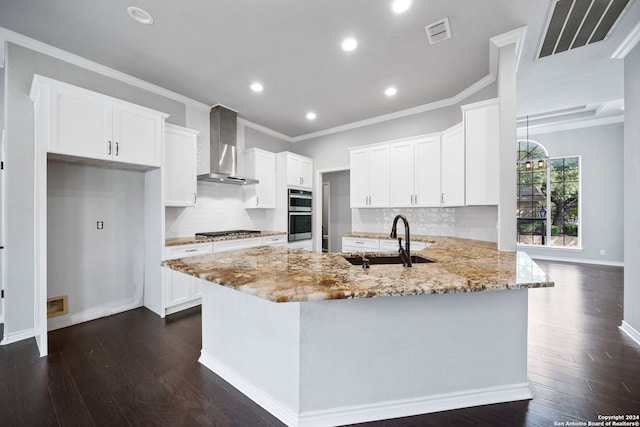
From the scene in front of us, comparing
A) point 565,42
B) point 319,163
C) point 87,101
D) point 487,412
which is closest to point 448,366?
point 487,412

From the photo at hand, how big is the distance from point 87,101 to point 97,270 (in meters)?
1.87

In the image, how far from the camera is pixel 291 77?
10.9ft

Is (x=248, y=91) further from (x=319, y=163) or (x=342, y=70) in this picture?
(x=319, y=163)

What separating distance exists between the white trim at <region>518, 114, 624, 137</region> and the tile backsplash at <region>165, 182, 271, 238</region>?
669 centimetres

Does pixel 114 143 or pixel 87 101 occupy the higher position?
pixel 87 101

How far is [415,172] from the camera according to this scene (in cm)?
399

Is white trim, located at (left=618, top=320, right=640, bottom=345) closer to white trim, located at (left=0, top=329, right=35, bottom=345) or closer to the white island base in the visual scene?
the white island base

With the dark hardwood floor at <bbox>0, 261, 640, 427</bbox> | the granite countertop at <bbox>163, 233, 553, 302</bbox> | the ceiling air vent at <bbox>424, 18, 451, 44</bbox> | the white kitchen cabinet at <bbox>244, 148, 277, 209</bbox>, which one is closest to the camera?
the granite countertop at <bbox>163, 233, 553, 302</bbox>

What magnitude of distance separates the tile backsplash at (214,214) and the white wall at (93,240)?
422 mm

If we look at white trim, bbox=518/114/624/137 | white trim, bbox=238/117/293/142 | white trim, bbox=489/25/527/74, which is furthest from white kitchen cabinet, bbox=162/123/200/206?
white trim, bbox=518/114/624/137

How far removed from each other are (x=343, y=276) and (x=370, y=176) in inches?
127

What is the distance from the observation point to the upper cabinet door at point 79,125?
2.37 meters

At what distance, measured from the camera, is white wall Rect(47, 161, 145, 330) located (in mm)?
2803

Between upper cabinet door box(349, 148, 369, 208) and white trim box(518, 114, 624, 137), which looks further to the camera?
white trim box(518, 114, 624, 137)
